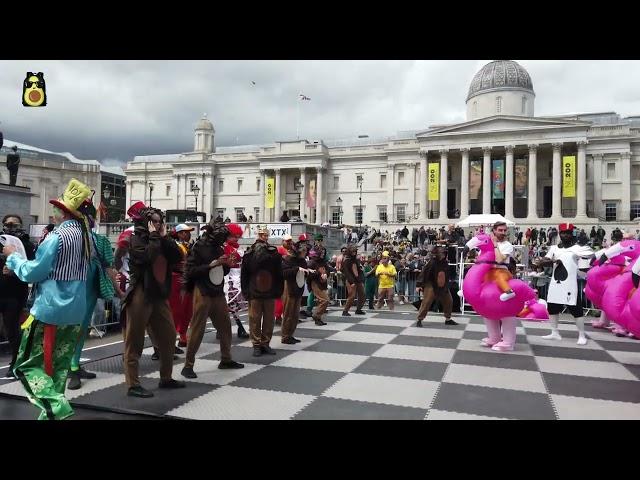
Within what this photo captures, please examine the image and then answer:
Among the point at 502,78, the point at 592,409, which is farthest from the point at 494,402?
Answer: the point at 502,78

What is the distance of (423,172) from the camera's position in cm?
5575

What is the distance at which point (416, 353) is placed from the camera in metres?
7.69

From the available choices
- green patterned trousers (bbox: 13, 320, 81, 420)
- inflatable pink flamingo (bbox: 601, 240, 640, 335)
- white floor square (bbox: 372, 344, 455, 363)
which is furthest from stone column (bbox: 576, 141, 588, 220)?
green patterned trousers (bbox: 13, 320, 81, 420)

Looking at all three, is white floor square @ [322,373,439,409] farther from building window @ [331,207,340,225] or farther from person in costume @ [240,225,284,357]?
building window @ [331,207,340,225]

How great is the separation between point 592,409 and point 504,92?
59.5 meters

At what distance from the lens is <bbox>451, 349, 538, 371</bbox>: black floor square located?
273 inches

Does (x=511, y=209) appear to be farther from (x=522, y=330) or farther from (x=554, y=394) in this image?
(x=554, y=394)

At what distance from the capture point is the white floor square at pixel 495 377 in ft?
19.0

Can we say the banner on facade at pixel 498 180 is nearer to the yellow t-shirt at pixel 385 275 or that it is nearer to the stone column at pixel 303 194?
the stone column at pixel 303 194

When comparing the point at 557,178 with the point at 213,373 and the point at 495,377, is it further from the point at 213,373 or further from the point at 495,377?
the point at 213,373
